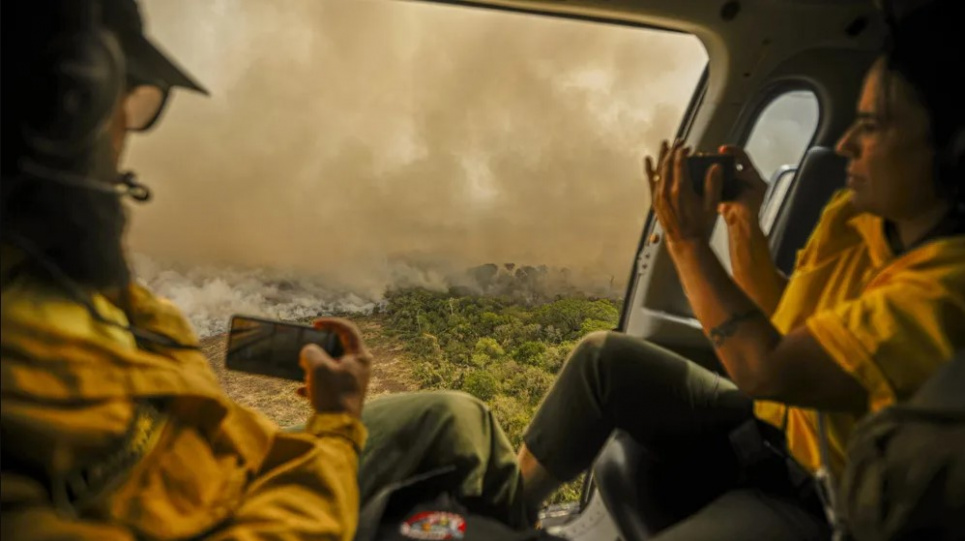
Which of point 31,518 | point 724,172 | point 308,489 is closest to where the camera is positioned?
point 31,518

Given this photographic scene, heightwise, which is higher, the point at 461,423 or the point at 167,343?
the point at 167,343

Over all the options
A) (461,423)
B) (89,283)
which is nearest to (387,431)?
(461,423)

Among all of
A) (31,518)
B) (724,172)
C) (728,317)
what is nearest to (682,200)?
(724,172)

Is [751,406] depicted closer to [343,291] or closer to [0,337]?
[343,291]

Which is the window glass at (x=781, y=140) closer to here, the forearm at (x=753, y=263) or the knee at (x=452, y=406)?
the forearm at (x=753, y=263)

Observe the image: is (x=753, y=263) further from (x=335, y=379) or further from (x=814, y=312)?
(x=335, y=379)

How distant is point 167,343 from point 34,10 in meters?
0.40

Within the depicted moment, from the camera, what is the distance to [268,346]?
0.91 meters

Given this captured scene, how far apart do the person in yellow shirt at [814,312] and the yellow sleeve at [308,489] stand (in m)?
0.38

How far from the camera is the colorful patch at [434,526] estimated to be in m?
0.94

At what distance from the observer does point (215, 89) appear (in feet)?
2.82

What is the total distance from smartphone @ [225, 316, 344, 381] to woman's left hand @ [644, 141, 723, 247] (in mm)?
516

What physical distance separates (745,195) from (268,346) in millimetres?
705

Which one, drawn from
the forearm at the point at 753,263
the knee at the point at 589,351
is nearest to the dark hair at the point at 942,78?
the forearm at the point at 753,263
